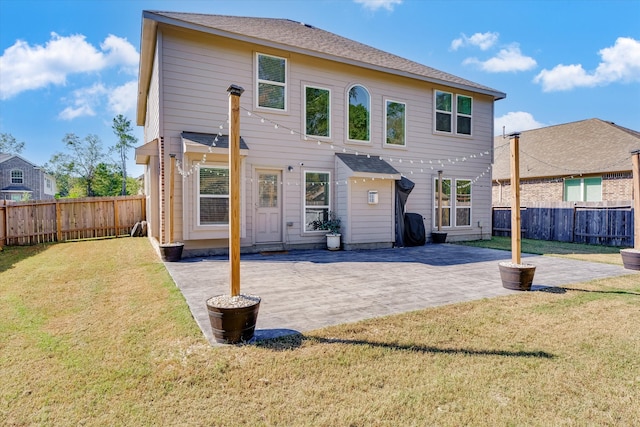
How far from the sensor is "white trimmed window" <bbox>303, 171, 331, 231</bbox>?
894 cm

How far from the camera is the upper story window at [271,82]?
8289mm

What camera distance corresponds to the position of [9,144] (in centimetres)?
3656

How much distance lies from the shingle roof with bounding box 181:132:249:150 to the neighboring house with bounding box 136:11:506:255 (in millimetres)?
51

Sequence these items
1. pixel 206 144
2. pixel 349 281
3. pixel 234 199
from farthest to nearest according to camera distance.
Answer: pixel 206 144 < pixel 349 281 < pixel 234 199

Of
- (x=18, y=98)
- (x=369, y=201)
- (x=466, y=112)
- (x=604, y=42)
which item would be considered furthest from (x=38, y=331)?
(x=18, y=98)

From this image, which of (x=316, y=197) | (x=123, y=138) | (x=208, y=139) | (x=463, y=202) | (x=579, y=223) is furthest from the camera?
(x=123, y=138)

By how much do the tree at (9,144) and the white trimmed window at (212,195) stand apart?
1676 inches

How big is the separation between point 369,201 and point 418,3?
599 cm

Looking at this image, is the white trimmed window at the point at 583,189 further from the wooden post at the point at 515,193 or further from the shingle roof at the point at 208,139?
the shingle roof at the point at 208,139

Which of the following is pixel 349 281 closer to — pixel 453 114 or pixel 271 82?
pixel 271 82

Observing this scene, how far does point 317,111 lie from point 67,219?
8665 millimetres

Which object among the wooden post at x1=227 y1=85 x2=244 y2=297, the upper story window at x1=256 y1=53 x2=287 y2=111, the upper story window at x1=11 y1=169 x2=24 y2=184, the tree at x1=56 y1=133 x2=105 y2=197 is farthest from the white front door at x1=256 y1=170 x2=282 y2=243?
the upper story window at x1=11 y1=169 x2=24 y2=184

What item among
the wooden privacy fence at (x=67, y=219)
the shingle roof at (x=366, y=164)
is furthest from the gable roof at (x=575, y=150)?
the wooden privacy fence at (x=67, y=219)

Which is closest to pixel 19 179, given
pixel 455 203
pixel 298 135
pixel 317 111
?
pixel 298 135
